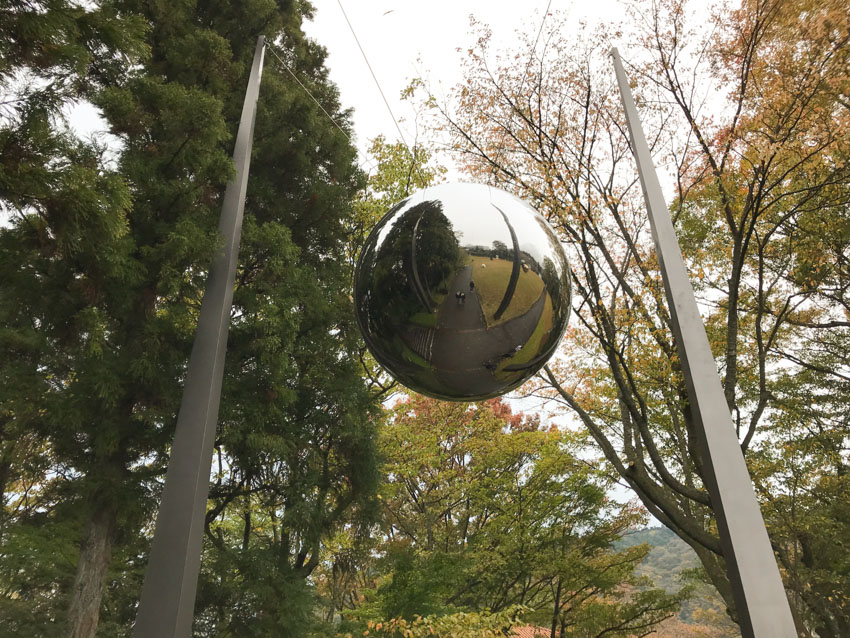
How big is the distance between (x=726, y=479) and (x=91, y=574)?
669 cm

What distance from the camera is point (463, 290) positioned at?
1749 mm

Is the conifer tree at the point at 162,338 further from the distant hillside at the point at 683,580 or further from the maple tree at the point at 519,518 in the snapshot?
the distant hillside at the point at 683,580

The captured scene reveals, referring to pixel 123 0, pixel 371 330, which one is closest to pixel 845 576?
pixel 371 330

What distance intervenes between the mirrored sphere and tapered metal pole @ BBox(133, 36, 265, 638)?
105cm

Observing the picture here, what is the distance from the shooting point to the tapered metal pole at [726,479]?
1.88 metres

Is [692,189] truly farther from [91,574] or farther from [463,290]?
[91,574]

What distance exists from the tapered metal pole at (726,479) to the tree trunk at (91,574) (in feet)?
21.5

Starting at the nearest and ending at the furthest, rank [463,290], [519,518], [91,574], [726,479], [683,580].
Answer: [463,290] < [726,479] < [91,574] < [519,518] < [683,580]

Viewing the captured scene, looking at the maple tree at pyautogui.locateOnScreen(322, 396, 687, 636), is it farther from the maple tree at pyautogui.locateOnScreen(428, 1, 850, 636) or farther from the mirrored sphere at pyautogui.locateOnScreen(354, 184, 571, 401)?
the mirrored sphere at pyautogui.locateOnScreen(354, 184, 571, 401)

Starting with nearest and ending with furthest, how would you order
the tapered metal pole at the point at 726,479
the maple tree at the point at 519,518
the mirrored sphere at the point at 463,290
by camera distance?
the mirrored sphere at the point at 463,290 → the tapered metal pole at the point at 726,479 → the maple tree at the point at 519,518

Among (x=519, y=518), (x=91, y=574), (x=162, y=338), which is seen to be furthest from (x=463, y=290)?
(x=519, y=518)

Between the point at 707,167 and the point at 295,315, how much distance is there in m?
5.93

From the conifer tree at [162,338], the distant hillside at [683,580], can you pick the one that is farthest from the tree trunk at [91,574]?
the distant hillside at [683,580]

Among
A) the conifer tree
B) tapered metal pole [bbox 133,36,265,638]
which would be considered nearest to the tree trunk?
the conifer tree
